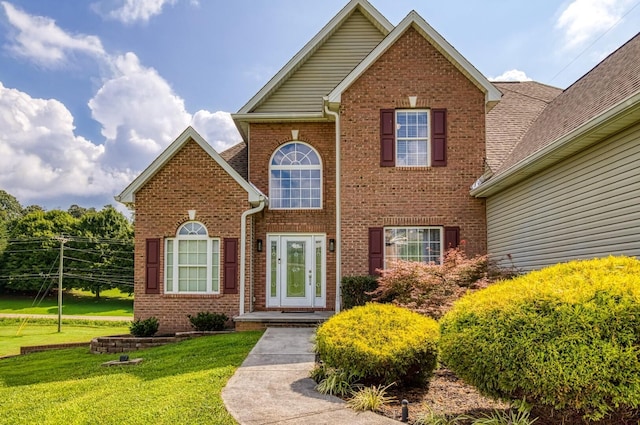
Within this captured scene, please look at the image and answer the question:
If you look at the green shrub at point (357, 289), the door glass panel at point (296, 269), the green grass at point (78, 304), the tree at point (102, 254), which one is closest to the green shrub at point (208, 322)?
the door glass panel at point (296, 269)

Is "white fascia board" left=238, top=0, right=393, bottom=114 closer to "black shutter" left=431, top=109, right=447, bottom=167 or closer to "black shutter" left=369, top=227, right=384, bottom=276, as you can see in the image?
"black shutter" left=431, top=109, right=447, bottom=167

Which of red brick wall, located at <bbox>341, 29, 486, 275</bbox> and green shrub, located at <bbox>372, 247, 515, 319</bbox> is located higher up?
red brick wall, located at <bbox>341, 29, 486, 275</bbox>

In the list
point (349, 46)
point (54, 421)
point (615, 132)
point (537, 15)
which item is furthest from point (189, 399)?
point (349, 46)

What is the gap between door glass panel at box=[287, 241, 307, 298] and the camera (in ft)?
42.0

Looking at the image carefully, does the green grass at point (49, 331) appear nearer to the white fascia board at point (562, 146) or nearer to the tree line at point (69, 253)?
the tree line at point (69, 253)

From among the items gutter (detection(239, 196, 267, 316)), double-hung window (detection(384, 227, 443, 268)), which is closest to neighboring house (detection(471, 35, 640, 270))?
double-hung window (detection(384, 227, 443, 268))

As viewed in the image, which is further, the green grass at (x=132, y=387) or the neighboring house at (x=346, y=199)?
the neighboring house at (x=346, y=199)

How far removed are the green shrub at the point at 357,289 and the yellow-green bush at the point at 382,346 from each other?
4.39 meters

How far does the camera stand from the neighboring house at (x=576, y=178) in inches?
253

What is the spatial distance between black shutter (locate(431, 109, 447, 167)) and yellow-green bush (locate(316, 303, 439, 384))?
6.11m

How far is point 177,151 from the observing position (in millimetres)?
12070

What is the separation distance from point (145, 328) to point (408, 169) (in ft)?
25.5

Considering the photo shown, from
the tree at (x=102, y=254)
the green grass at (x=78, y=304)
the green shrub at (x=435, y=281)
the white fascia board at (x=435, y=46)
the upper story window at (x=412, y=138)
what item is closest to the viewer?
the green shrub at (x=435, y=281)

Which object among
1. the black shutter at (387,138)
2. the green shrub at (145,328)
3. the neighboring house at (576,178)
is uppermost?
the black shutter at (387,138)
